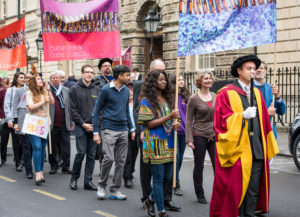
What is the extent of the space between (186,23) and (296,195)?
10.8 ft

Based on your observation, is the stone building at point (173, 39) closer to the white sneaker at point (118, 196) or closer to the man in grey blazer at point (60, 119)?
the man in grey blazer at point (60, 119)

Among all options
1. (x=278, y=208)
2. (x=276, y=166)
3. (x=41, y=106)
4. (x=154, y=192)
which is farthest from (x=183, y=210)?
(x=276, y=166)

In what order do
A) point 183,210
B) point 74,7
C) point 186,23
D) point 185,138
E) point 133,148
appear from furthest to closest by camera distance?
point 74,7
point 133,148
point 185,138
point 183,210
point 186,23

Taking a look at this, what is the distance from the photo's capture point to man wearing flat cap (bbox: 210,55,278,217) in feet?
16.7

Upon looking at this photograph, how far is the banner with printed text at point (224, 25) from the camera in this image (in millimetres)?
5992

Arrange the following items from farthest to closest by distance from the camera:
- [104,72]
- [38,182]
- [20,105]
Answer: [20,105] < [104,72] < [38,182]

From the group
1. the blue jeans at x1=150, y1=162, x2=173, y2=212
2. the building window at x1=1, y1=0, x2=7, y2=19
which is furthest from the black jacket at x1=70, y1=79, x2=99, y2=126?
the building window at x1=1, y1=0, x2=7, y2=19

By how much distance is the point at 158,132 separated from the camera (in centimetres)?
620

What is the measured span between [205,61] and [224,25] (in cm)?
1504

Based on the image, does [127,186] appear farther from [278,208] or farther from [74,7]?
[74,7]

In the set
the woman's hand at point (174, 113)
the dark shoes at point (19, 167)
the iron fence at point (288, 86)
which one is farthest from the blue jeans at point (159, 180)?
the iron fence at point (288, 86)

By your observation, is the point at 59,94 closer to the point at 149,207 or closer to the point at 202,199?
the point at 202,199

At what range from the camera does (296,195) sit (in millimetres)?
7680

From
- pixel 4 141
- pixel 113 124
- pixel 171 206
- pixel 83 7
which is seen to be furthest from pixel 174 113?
pixel 4 141
